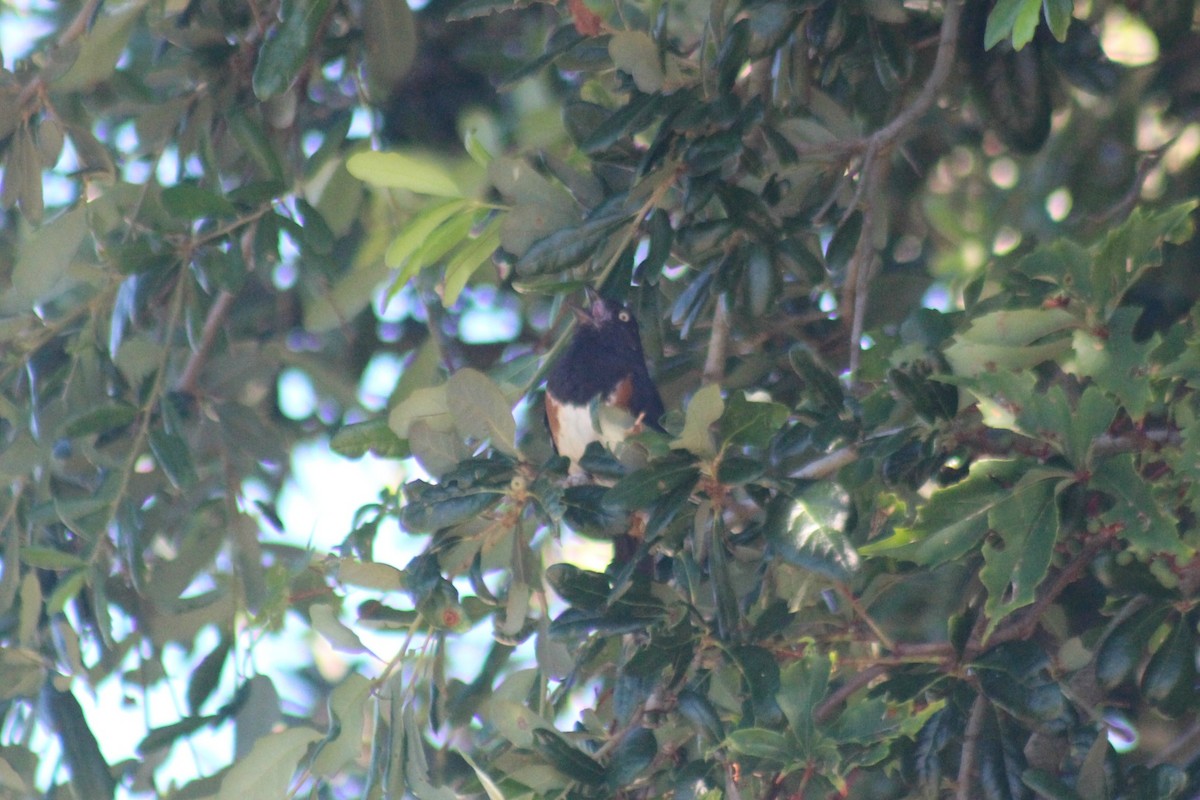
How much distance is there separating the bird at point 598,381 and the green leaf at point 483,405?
4.02 ft

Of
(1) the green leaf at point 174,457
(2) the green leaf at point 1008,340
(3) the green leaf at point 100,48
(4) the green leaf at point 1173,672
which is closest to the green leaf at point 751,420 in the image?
(2) the green leaf at point 1008,340

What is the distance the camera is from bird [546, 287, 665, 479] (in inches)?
148

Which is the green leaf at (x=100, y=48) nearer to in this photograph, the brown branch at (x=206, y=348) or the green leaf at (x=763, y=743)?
the brown branch at (x=206, y=348)

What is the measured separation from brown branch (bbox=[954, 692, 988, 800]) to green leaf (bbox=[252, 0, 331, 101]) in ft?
5.65

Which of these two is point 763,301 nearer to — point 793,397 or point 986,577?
point 793,397

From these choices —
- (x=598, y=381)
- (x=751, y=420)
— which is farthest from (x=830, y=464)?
(x=598, y=381)

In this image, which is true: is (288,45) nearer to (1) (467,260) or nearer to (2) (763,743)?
(1) (467,260)

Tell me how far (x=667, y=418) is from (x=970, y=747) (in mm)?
747

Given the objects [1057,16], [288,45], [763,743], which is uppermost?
[1057,16]

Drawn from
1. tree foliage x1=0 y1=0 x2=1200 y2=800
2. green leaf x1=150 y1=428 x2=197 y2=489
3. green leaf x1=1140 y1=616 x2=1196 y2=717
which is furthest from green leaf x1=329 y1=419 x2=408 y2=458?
green leaf x1=1140 y1=616 x2=1196 y2=717

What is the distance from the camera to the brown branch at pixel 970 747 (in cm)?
230

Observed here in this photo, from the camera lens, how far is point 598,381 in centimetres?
390

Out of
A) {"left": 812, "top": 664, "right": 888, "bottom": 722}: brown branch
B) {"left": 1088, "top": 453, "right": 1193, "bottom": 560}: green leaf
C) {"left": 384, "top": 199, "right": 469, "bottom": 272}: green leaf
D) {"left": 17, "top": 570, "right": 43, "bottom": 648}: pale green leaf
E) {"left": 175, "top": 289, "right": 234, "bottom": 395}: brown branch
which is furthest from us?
{"left": 175, "top": 289, "right": 234, "bottom": 395}: brown branch

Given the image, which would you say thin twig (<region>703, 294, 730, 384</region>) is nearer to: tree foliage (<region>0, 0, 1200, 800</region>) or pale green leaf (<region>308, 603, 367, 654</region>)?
tree foliage (<region>0, 0, 1200, 800</region>)
